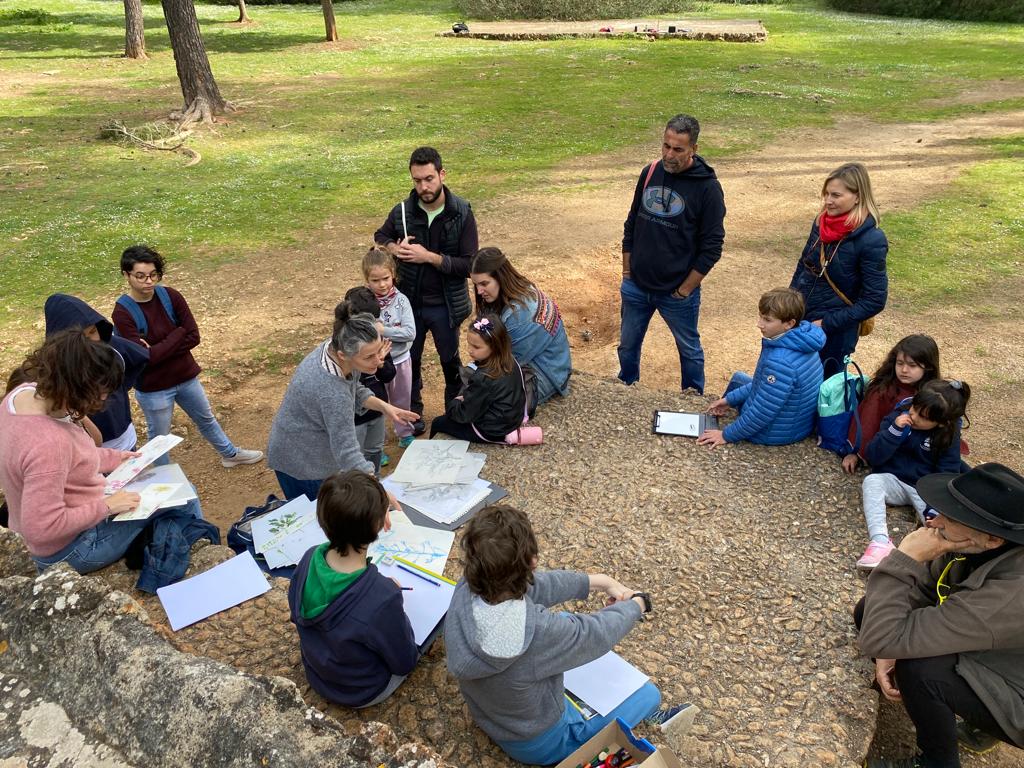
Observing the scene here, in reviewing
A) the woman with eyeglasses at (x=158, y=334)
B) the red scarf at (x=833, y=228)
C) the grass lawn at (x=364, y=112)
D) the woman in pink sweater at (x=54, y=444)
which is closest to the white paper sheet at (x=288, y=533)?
the woman in pink sweater at (x=54, y=444)

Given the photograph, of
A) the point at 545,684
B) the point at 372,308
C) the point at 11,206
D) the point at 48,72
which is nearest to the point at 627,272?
the point at 372,308

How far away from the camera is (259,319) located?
8.66 metres

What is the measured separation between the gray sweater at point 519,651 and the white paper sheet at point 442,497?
1645 mm

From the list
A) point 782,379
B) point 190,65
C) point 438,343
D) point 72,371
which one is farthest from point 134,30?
point 782,379

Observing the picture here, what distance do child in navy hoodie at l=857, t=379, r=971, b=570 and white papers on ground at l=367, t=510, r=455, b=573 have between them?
2481 millimetres

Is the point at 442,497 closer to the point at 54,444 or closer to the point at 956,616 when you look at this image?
the point at 54,444

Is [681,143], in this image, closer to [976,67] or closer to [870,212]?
[870,212]

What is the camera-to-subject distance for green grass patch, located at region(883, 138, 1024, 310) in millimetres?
9156

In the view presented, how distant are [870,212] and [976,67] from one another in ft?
69.1

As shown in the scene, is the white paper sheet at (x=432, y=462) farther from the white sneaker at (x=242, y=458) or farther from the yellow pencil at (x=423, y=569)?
the white sneaker at (x=242, y=458)

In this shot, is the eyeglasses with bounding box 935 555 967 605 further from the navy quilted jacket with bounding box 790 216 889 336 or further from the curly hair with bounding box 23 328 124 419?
the curly hair with bounding box 23 328 124 419

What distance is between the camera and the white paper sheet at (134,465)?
411 centimetres

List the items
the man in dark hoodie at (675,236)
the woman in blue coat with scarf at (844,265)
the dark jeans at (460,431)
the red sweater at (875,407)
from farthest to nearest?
the man in dark hoodie at (675,236)
the dark jeans at (460,431)
the woman in blue coat with scarf at (844,265)
the red sweater at (875,407)

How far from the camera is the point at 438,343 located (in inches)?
259
